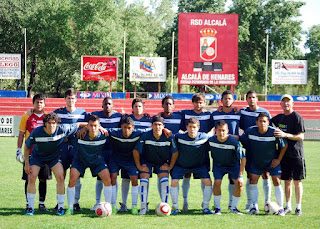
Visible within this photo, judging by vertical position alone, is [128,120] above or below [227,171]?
above

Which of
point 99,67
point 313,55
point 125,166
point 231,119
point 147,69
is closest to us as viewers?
point 125,166

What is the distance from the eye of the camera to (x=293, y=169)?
6.90 m

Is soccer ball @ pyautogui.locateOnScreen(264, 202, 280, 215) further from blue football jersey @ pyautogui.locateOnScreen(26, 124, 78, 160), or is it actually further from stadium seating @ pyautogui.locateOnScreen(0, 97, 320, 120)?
stadium seating @ pyautogui.locateOnScreen(0, 97, 320, 120)

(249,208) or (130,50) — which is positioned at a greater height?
(130,50)

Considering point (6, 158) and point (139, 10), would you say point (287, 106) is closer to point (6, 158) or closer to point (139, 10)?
point (6, 158)

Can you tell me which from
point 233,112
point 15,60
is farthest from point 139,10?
point 233,112

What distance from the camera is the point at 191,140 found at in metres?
6.98

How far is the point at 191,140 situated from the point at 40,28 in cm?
3848

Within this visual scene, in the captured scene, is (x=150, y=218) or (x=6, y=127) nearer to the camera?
(x=150, y=218)

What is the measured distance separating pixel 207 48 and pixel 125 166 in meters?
19.6

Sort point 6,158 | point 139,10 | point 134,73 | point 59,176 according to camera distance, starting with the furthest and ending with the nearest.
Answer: point 139,10, point 134,73, point 6,158, point 59,176

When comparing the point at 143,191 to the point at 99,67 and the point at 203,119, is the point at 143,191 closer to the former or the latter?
the point at 203,119

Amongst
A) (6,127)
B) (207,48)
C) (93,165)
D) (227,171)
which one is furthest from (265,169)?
(207,48)

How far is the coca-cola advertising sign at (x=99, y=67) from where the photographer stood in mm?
29719
